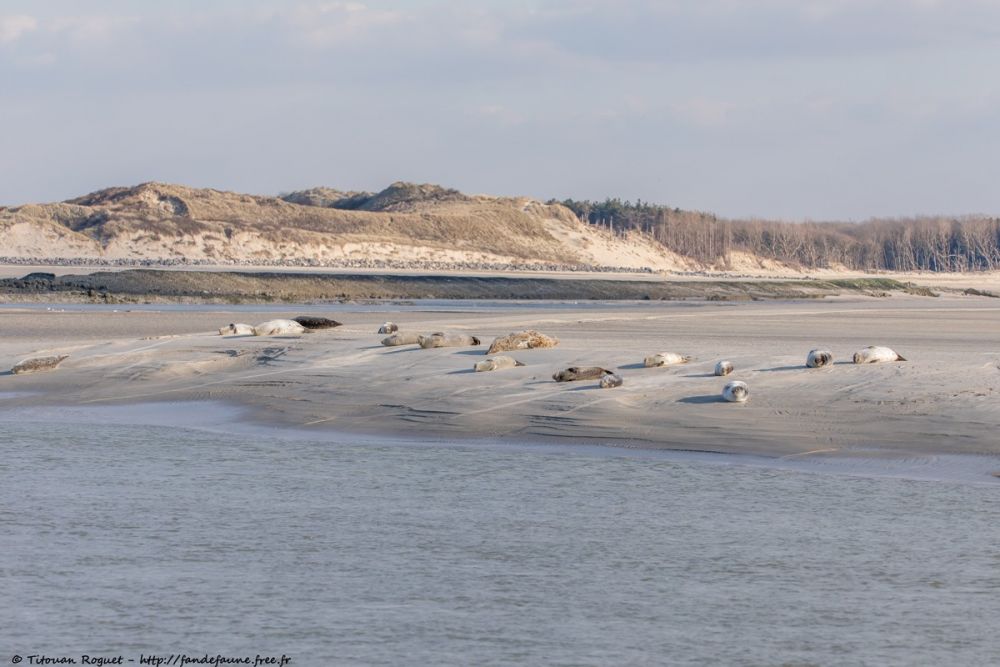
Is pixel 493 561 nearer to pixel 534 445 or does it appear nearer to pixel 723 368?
pixel 534 445

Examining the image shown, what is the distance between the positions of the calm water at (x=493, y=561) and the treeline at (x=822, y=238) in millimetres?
89835

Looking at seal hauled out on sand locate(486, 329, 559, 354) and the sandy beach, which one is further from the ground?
seal hauled out on sand locate(486, 329, 559, 354)

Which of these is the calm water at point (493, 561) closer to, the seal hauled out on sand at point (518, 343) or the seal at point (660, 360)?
the seal at point (660, 360)

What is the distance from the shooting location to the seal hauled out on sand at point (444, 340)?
16812 mm

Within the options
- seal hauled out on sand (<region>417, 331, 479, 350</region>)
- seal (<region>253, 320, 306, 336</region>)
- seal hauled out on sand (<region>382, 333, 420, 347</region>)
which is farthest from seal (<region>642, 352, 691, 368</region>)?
seal (<region>253, 320, 306, 336</region>)

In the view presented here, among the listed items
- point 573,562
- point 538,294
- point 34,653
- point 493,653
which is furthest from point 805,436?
point 538,294

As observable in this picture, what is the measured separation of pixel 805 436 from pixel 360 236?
68.7 meters

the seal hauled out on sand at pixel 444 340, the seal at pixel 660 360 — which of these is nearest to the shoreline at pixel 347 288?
the seal hauled out on sand at pixel 444 340

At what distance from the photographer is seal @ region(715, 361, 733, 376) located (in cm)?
1388

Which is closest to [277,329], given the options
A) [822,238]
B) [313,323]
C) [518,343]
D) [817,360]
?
[313,323]

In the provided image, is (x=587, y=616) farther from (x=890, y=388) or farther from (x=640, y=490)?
(x=890, y=388)

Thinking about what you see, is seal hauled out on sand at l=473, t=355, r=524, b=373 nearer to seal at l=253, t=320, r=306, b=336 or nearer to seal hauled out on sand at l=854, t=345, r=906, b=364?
seal hauled out on sand at l=854, t=345, r=906, b=364

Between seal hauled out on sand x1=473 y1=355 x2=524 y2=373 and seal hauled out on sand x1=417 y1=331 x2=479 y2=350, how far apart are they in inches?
77.1

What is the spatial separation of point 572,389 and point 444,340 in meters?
3.81
